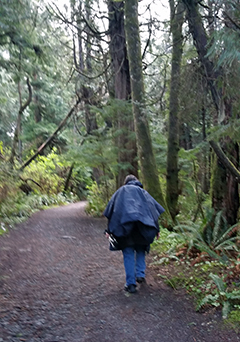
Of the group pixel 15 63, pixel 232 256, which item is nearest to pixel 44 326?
pixel 232 256

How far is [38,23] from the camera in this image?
12516mm

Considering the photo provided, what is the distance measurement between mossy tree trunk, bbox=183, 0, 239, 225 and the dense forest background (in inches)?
0.8

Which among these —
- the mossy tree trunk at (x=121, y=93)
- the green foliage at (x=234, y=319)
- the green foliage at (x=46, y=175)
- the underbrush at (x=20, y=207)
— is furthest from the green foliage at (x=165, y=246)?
the green foliage at (x=46, y=175)

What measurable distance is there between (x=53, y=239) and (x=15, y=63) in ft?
23.2

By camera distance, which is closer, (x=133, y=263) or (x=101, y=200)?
(x=133, y=263)

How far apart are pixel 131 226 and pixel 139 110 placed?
220 inches

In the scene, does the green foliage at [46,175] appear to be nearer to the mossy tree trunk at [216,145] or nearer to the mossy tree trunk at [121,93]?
the mossy tree trunk at [121,93]

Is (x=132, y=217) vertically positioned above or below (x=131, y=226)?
above

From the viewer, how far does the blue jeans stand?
4.76 m

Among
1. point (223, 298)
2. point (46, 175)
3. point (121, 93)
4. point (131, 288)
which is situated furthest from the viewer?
point (46, 175)

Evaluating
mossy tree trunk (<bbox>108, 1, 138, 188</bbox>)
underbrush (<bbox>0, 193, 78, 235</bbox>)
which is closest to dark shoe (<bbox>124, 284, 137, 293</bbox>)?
underbrush (<bbox>0, 193, 78, 235</bbox>)

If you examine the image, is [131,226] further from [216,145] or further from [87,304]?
[216,145]

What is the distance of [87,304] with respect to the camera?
449cm

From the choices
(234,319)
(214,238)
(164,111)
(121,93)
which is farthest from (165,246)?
(121,93)
